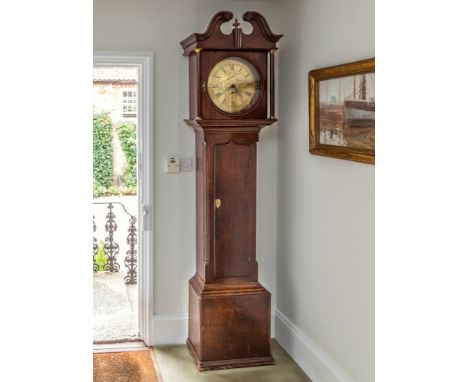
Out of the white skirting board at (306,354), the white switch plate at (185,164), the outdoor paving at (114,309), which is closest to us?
the white skirting board at (306,354)

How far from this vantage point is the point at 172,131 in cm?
465

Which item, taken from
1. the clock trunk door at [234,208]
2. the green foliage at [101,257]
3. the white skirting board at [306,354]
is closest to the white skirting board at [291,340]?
the white skirting board at [306,354]

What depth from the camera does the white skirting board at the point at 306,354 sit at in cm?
379

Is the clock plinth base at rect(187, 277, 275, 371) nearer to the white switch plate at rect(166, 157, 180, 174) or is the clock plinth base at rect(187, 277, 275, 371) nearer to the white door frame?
the white door frame

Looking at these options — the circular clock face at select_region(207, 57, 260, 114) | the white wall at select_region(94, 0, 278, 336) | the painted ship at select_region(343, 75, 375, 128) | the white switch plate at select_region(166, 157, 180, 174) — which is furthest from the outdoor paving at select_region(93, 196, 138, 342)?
the painted ship at select_region(343, 75, 375, 128)

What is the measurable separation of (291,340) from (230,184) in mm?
1142

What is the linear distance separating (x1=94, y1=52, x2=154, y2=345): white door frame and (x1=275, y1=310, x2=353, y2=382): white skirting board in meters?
0.93

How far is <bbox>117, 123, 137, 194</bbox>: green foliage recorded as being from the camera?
5883mm

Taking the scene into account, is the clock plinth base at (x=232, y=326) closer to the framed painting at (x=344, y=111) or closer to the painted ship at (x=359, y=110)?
the framed painting at (x=344, y=111)

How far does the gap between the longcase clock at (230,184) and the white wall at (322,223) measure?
239 millimetres

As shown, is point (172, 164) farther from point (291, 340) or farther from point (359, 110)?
point (359, 110)
